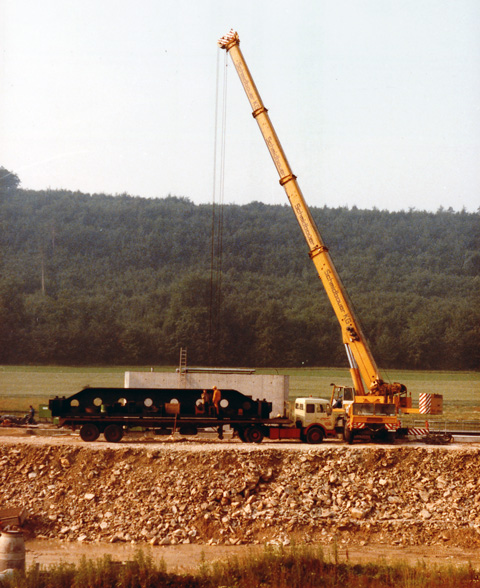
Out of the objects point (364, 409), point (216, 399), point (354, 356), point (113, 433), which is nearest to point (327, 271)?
point (354, 356)

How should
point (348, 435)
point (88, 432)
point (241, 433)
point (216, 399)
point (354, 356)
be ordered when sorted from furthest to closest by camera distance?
point (354, 356) < point (241, 433) < point (348, 435) < point (216, 399) < point (88, 432)

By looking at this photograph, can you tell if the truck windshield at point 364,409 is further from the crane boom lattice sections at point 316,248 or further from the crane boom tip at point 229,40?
the crane boom tip at point 229,40

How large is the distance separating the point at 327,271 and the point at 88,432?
12189 millimetres

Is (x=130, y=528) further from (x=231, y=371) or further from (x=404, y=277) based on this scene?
(x=404, y=277)

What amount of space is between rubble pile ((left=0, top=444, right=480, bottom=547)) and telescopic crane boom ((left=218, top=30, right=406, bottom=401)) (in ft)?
13.2

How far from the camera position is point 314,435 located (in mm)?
31172

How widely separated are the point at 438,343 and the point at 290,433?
57586 mm

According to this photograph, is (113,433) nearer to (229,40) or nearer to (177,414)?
(177,414)

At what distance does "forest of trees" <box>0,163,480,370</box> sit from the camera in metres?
84.0

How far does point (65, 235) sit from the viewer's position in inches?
4451

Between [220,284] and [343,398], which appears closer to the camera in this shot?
[343,398]

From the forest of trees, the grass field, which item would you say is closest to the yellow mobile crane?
the grass field

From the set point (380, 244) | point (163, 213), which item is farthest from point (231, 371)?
point (163, 213)

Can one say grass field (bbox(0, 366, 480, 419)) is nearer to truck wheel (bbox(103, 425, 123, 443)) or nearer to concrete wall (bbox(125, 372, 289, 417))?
concrete wall (bbox(125, 372, 289, 417))
